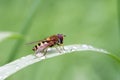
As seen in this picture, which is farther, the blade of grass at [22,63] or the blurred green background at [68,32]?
the blurred green background at [68,32]

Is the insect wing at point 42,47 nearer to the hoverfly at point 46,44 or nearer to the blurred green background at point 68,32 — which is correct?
the hoverfly at point 46,44

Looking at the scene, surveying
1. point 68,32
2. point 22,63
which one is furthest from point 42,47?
point 68,32

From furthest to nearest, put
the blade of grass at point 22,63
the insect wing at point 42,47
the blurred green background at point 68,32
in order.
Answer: the blurred green background at point 68,32
the insect wing at point 42,47
the blade of grass at point 22,63

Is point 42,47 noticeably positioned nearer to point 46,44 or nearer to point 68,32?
point 46,44

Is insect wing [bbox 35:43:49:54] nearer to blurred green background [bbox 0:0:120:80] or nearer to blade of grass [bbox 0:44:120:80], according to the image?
blade of grass [bbox 0:44:120:80]

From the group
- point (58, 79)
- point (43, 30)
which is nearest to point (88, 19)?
point (43, 30)

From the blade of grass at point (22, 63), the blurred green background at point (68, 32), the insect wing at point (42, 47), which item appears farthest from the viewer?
the blurred green background at point (68, 32)

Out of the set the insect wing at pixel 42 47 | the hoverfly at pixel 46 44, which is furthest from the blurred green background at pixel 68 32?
the insect wing at pixel 42 47

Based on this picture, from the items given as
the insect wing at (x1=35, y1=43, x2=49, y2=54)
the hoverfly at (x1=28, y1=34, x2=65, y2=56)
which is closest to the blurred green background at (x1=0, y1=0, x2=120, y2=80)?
the hoverfly at (x1=28, y1=34, x2=65, y2=56)
